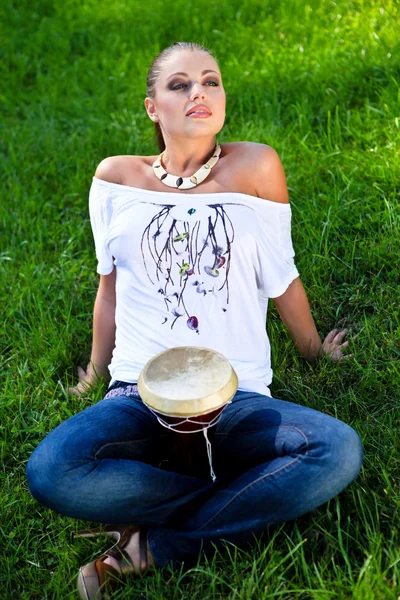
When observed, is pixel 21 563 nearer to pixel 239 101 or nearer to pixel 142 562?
pixel 142 562

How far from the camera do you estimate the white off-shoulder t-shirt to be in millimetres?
2959

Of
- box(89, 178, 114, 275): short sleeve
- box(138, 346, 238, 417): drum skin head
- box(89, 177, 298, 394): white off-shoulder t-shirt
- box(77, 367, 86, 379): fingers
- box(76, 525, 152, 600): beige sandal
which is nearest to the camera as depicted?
box(138, 346, 238, 417): drum skin head

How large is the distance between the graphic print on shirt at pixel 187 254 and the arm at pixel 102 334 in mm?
341

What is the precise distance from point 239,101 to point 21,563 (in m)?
3.01

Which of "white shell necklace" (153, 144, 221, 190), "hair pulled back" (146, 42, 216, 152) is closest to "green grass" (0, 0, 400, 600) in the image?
"white shell necklace" (153, 144, 221, 190)

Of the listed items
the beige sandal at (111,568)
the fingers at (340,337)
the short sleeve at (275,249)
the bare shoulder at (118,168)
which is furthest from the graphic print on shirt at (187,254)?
the beige sandal at (111,568)

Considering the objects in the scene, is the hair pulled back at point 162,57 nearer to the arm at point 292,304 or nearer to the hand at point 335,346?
the arm at point 292,304

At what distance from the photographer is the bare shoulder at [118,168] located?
322cm

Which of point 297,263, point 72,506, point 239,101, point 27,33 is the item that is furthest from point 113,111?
point 72,506

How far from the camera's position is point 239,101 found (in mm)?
4719

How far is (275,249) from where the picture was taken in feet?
9.95

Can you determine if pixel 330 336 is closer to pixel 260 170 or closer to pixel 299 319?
pixel 299 319

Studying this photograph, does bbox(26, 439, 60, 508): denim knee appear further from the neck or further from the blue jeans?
the neck

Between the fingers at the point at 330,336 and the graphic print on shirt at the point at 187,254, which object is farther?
the fingers at the point at 330,336
